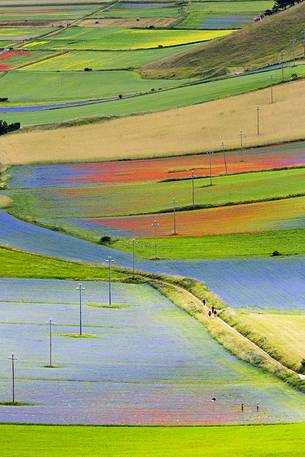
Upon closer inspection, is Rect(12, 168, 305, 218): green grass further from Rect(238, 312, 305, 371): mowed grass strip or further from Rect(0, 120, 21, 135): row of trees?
Rect(238, 312, 305, 371): mowed grass strip

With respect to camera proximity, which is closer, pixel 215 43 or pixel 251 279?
pixel 251 279

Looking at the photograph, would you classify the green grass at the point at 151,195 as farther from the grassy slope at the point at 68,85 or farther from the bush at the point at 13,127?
the grassy slope at the point at 68,85

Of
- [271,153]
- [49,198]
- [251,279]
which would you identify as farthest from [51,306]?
[271,153]

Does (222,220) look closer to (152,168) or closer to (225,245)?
(225,245)

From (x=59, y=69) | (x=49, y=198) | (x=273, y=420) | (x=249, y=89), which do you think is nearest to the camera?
(x=273, y=420)

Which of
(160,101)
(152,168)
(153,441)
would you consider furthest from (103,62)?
(153,441)

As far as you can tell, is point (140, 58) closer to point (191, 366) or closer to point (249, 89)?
point (249, 89)

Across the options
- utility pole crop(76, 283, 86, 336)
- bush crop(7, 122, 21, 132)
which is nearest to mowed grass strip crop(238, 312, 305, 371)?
utility pole crop(76, 283, 86, 336)
